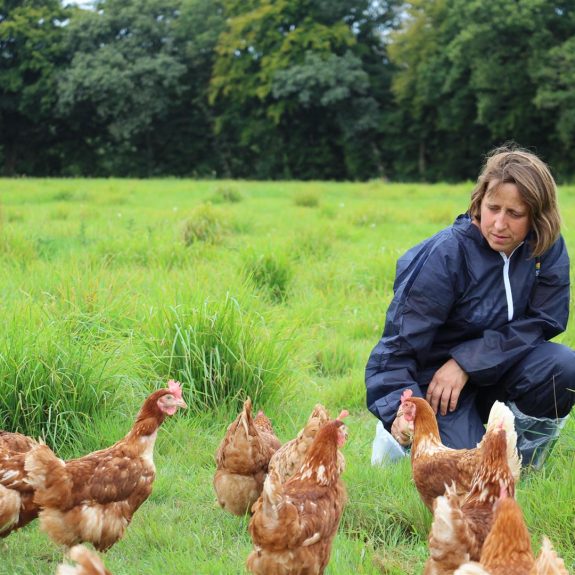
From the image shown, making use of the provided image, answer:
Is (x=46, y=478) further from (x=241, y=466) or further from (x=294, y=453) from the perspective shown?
(x=294, y=453)

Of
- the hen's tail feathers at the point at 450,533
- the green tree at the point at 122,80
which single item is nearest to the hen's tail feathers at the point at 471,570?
the hen's tail feathers at the point at 450,533

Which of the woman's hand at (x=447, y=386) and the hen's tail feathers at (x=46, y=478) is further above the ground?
the woman's hand at (x=447, y=386)

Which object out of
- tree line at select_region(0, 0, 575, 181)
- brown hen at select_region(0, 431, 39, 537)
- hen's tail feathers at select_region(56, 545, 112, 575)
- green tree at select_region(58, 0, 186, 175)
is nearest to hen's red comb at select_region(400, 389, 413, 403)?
brown hen at select_region(0, 431, 39, 537)

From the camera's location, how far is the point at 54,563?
10.6 feet

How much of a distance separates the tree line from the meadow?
87.2ft

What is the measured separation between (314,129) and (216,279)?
1337 inches

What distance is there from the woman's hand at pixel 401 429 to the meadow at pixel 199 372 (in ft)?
0.64

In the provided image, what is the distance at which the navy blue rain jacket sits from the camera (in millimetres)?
3805

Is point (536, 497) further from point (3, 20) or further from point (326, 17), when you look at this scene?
point (3, 20)

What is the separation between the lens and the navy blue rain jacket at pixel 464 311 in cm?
380

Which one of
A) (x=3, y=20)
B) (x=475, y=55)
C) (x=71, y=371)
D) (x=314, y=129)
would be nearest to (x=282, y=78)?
(x=314, y=129)

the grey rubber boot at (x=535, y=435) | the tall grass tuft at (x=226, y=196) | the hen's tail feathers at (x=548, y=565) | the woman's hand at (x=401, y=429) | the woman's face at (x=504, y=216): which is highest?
the woman's face at (x=504, y=216)

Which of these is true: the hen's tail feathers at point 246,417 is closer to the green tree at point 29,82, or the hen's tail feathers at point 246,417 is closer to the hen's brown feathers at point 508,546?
the hen's brown feathers at point 508,546

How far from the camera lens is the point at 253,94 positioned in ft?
123
